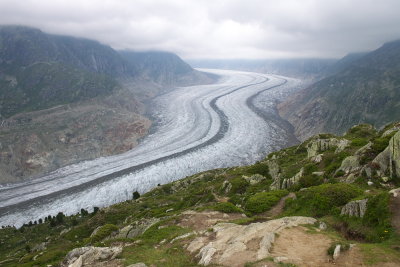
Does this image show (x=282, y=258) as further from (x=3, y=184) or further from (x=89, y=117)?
(x=89, y=117)

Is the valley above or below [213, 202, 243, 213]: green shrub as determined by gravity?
below

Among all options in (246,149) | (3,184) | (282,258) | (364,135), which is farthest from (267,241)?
(3,184)

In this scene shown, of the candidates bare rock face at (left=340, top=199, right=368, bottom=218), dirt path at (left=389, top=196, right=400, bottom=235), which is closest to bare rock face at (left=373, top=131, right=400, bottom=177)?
dirt path at (left=389, top=196, right=400, bottom=235)

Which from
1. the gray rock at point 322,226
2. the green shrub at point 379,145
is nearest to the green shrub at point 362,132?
the green shrub at point 379,145

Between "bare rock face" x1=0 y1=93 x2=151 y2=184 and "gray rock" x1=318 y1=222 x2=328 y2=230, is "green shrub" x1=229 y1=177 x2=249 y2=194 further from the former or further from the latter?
"bare rock face" x1=0 y1=93 x2=151 y2=184

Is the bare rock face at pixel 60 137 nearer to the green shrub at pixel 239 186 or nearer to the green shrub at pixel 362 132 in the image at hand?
the green shrub at pixel 239 186
